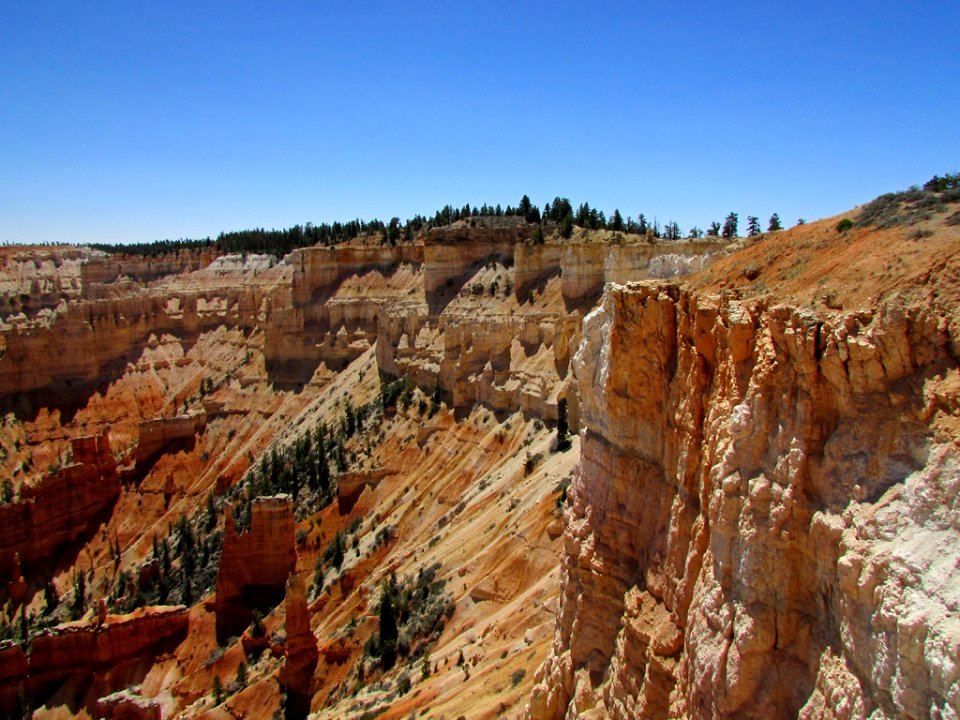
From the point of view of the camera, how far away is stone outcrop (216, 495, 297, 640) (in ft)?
116

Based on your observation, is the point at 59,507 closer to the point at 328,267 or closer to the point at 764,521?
the point at 328,267

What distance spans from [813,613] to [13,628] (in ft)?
153

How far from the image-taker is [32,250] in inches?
4380

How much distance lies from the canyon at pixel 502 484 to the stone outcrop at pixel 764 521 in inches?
1.3

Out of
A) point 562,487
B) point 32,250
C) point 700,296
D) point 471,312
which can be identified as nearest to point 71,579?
point 471,312

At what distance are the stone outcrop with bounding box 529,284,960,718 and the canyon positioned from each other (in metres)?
0.03

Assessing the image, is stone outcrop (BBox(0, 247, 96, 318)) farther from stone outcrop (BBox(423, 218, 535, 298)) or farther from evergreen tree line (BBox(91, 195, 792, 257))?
stone outcrop (BBox(423, 218, 535, 298))

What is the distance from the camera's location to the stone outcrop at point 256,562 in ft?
116

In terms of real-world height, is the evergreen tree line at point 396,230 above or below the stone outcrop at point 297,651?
above

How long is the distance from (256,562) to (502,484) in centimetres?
1307

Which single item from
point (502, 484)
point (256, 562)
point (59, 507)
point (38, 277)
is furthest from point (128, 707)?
point (38, 277)

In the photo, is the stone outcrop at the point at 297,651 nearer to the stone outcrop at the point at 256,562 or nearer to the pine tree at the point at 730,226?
the stone outcrop at the point at 256,562

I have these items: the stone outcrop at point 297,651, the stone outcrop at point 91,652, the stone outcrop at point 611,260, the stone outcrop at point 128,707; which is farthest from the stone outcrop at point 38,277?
the stone outcrop at point 297,651

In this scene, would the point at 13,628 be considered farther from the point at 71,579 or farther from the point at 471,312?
the point at 471,312
